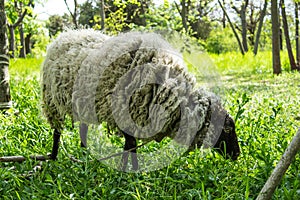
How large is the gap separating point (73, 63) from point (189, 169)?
1339mm

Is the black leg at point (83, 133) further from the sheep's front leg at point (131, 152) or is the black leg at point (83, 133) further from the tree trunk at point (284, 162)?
the tree trunk at point (284, 162)

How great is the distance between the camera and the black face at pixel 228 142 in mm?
3079

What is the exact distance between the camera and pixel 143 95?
2902 mm

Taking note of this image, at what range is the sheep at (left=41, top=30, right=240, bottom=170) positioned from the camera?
288 cm

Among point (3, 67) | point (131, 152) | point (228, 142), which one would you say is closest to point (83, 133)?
point (131, 152)

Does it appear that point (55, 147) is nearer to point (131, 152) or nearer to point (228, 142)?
point (131, 152)

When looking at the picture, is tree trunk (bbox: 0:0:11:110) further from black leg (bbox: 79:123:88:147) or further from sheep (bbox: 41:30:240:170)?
sheep (bbox: 41:30:240:170)

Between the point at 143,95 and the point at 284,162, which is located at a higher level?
the point at 143,95

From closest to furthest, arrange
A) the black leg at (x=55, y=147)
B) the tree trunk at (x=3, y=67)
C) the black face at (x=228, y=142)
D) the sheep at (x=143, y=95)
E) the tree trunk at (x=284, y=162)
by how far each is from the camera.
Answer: the tree trunk at (x=284, y=162) → the sheep at (x=143, y=95) → the black face at (x=228, y=142) → the black leg at (x=55, y=147) → the tree trunk at (x=3, y=67)

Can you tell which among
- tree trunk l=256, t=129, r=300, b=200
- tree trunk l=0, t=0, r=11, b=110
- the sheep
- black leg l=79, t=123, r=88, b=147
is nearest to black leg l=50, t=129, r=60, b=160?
black leg l=79, t=123, r=88, b=147

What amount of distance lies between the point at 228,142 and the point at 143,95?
0.84 meters

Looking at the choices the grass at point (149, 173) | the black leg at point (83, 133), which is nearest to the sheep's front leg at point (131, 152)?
the grass at point (149, 173)

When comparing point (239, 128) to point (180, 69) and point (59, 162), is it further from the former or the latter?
point (59, 162)

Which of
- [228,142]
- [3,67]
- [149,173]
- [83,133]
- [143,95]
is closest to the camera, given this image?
[143,95]
